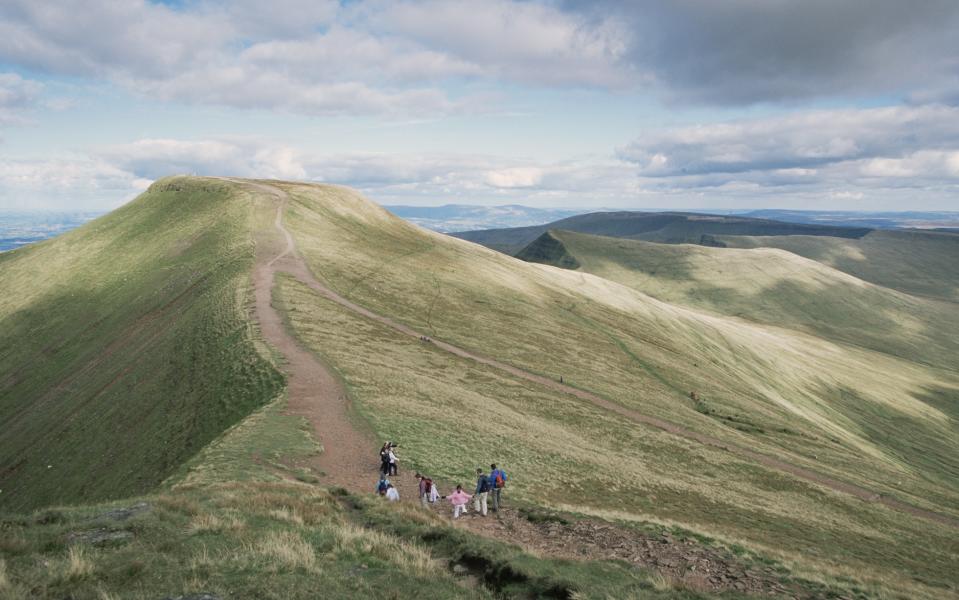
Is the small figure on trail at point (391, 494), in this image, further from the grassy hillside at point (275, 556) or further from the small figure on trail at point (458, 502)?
the small figure on trail at point (458, 502)

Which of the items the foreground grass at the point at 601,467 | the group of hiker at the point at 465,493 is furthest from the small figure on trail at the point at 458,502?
the foreground grass at the point at 601,467

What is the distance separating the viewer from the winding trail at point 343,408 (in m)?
32.3

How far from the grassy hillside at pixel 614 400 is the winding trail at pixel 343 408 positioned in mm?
1934

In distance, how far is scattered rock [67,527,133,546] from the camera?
15508 millimetres

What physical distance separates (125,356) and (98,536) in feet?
173

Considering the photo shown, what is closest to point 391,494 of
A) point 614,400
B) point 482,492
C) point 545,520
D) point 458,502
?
point 458,502

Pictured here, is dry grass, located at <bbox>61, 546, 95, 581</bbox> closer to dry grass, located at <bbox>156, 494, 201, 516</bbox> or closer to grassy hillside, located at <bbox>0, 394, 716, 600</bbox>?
grassy hillside, located at <bbox>0, 394, 716, 600</bbox>

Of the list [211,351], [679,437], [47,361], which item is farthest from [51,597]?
[47,361]

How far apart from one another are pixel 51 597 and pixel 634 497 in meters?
31.4

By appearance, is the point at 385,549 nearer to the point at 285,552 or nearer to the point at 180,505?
the point at 285,552

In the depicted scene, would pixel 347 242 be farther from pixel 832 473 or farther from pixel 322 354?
pixel 832 473

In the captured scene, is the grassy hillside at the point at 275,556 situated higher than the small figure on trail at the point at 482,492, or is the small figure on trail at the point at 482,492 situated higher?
the grassy hillside at the point at 275,556

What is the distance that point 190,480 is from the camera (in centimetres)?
2678

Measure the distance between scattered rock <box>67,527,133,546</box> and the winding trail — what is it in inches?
518
